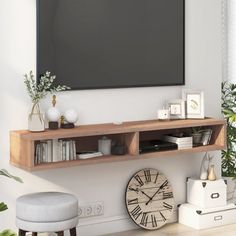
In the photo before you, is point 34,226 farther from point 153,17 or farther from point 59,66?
point 153,17

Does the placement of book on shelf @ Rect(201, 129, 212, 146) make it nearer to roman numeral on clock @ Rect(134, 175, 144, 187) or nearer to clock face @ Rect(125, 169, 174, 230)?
clock face @ Rect(125, 169, 174, 230)

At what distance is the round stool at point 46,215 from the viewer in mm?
3420

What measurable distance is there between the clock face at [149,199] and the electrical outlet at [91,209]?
0.22 metres

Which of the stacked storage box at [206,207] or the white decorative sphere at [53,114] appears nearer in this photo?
the white decorative sphere at [53,114]

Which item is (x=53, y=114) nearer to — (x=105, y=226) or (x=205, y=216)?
(x=105, y=226)

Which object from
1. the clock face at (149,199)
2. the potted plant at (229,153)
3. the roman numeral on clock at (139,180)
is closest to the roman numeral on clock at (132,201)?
the clock face at (149,199)

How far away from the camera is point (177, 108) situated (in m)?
4.45

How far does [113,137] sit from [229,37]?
2107mm

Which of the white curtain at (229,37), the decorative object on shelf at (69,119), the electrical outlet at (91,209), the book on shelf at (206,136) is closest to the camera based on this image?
the decorative object on shelf at (69,119)

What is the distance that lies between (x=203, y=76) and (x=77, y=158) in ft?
4.77

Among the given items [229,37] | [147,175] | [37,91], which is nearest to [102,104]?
[37,91]

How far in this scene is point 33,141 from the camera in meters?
3.60

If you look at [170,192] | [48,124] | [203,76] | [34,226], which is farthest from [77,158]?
[203,76]

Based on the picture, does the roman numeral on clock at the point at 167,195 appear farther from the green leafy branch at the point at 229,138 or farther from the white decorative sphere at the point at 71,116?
the white decorative sphere at the point at 71,116
